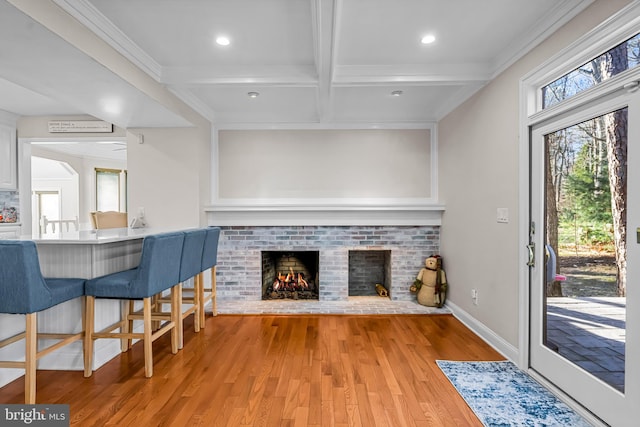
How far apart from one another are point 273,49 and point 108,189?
6.86 meters

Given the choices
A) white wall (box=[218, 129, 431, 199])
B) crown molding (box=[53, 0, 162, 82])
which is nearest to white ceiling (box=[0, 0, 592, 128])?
crown molding (box=[53, 0, 162, 82])

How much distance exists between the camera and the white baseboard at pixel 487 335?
244cm

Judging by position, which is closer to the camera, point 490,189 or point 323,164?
point 490,189

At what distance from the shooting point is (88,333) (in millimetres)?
2199

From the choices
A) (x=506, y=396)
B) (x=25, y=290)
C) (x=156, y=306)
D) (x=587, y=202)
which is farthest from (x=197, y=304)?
(x=587, y=202)

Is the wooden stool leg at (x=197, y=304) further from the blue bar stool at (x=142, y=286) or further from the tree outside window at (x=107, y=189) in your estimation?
the tree outside window at (x=107, y=189)

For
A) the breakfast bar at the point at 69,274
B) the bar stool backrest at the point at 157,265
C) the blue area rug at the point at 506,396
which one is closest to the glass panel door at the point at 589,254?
the blue area rug at the point at 506,396

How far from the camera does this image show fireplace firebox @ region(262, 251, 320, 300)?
14.2 ft

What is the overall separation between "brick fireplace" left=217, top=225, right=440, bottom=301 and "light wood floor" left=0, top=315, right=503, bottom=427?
97cm

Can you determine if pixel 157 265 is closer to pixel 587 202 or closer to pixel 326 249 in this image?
pixel 326 249

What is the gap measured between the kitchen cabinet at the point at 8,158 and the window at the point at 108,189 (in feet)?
10.4

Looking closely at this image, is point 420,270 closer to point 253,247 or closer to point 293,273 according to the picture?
point 293,273

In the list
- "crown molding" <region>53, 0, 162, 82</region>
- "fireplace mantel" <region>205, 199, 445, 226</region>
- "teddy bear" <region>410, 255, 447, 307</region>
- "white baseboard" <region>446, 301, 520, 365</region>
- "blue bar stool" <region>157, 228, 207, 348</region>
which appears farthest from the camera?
"fireplace mantel" <region>205, 199, 445, 226</region>

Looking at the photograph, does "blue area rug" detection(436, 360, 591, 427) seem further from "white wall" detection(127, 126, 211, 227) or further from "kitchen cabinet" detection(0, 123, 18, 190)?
"kitchen cabinet" detection(0, 123, 18, 190)
